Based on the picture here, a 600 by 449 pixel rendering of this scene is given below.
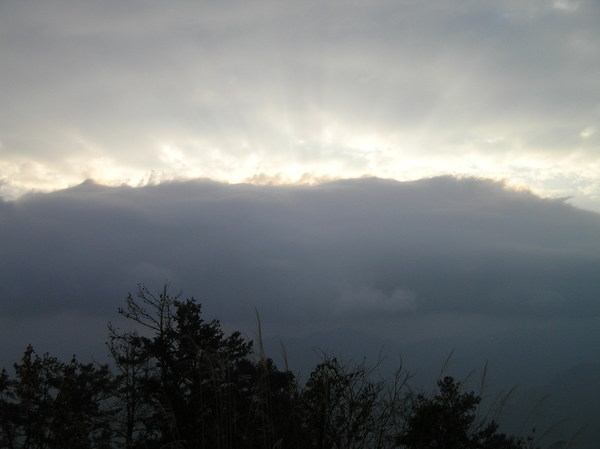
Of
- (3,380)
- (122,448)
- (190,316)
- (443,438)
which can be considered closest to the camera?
(3,380)

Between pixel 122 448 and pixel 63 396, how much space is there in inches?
66.3

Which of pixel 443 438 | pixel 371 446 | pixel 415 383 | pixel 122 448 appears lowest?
pixel 443 438

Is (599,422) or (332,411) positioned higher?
(332,411)

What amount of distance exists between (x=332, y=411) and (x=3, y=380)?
4.46m

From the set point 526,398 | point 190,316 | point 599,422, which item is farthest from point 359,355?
point 190,316

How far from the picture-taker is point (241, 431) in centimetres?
480

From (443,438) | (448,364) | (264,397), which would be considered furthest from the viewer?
(443,438)

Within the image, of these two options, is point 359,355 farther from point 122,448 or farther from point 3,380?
point 3,380

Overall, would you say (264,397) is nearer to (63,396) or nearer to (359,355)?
(359,355)

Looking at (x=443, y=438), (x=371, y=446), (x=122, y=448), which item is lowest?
(x=443, y=438)

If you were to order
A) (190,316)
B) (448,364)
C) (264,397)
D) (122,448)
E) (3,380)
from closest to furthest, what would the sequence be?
(264,397) → (448,364) → (3,380) → (122,448) → (190,316)

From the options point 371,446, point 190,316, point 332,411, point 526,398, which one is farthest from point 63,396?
point 190,316

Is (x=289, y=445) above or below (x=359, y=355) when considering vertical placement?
below

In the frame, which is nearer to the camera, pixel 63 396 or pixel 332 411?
pixel 332 411
